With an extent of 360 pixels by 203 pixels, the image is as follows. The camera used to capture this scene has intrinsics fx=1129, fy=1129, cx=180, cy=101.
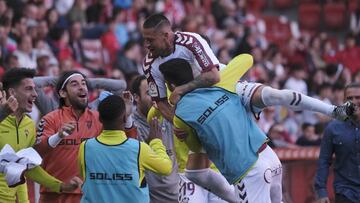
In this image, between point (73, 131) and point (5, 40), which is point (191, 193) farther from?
point (5, 40)

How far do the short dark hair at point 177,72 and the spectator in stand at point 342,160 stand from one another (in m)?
2.51

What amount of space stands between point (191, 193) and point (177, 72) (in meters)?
2.22

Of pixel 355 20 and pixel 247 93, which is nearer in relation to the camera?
pixel 247 93

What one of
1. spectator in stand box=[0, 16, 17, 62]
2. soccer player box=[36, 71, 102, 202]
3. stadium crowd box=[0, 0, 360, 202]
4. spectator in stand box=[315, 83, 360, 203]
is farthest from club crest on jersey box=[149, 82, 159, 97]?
spectator in stand box=[0, 16, 17, 62]

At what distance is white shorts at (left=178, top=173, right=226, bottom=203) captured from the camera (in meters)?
12.0

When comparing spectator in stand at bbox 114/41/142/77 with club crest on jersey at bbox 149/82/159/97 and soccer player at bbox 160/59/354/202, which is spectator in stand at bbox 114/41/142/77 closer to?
club crest on jersey at bbox 149/82/159/97

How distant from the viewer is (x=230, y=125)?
10.1m

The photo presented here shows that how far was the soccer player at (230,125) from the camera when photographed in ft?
32.9

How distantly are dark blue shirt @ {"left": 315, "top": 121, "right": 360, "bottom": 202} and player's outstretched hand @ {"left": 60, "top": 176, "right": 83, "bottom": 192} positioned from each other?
10.1 feet

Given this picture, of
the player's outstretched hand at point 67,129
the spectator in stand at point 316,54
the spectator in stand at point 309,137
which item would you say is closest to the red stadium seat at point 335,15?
the spectator in stand at point 316,54

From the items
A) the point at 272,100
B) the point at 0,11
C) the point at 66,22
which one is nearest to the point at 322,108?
the point at 272,100

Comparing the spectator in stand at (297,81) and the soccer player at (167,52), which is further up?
the soccer player at (167,52)

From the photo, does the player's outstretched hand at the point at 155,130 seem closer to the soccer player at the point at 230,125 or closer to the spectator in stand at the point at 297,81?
the soccer player at the point at 230,125

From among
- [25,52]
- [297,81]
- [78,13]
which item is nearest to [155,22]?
[25,52]
